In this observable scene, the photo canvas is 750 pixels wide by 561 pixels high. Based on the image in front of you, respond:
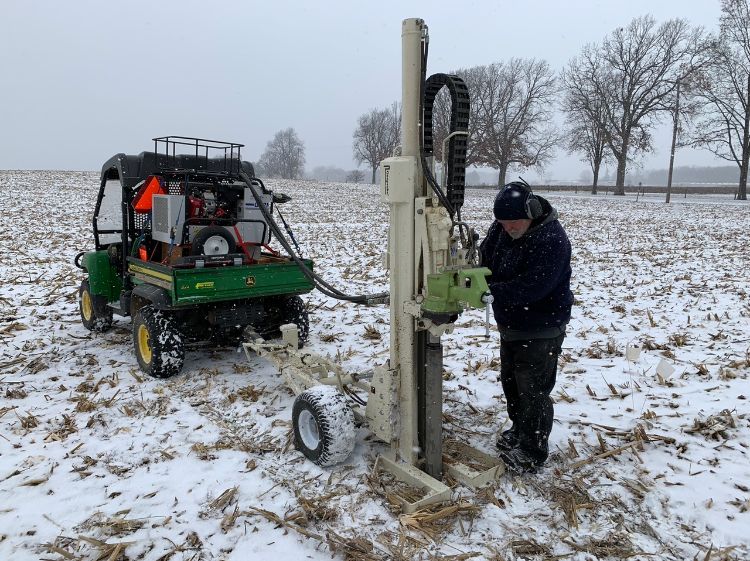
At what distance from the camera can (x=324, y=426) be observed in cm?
385

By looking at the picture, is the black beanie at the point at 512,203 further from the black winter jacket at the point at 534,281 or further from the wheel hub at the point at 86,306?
the wheel hub at the point at 86,306

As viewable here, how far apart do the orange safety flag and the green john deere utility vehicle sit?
12 mm

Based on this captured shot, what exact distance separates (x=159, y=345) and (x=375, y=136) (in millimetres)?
64121

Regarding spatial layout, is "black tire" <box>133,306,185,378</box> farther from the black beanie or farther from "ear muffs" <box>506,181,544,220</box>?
"ear muffs" <box>506,181,544,220</box>

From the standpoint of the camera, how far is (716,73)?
37.0 m

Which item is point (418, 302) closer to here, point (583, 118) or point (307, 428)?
point (307, 428)

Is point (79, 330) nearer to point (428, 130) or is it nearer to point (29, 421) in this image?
point (29, 421)

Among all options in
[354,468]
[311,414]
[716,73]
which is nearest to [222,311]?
[311,414]

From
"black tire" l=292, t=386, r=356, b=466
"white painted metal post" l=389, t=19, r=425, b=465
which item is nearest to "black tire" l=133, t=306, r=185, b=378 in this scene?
"black tire" l=292, t=386, r=356, b=466

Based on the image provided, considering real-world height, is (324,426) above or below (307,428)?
above

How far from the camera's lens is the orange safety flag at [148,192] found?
6.25 meters

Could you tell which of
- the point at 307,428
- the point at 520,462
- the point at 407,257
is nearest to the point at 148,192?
the point at 307,428

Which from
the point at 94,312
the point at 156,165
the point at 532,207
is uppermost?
the point at 156,165

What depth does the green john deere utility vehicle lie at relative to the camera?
5629 mm
